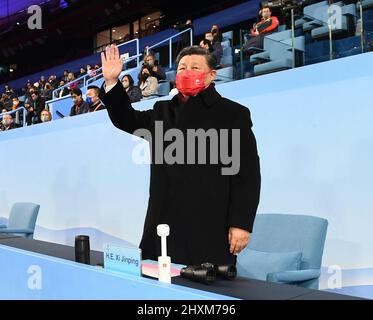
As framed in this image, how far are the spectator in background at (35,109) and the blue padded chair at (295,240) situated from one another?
519 centimetres

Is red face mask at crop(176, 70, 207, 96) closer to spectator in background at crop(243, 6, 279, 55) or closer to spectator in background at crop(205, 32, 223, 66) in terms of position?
spectator in background at crop(243, 6, 279, 55)

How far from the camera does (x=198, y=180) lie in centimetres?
142

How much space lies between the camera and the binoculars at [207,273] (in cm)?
100

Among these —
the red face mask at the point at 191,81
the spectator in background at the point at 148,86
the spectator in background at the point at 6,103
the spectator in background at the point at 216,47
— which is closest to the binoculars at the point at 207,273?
the red face mask at the point at 191,81

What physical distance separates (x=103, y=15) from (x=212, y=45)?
26.8ft

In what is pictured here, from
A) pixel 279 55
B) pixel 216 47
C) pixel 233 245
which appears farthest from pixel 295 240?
pixel 216 47

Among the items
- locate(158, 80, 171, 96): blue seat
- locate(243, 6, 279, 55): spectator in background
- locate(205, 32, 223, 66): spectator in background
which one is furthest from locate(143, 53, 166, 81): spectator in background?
locate(243, 6, 279, 55): spectator in background

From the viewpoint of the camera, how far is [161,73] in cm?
506

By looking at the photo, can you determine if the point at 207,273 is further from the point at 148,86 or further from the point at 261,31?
the point at 148,86

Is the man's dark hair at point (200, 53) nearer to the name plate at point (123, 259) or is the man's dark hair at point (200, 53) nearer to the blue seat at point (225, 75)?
the name plate at point (123, 259)

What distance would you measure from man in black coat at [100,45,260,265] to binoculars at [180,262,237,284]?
314 mm

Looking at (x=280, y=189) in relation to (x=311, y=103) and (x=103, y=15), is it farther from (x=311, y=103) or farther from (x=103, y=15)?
(x=103, y=15)

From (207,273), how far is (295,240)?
115 cm
